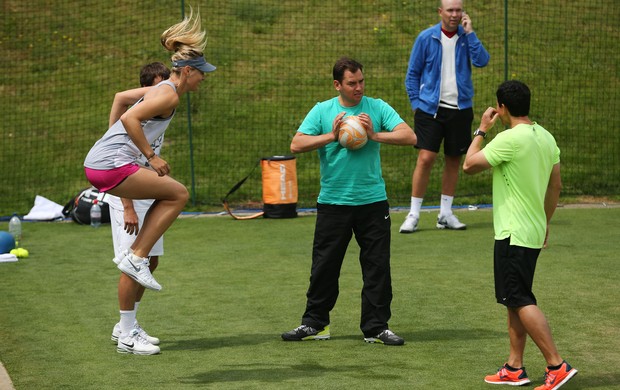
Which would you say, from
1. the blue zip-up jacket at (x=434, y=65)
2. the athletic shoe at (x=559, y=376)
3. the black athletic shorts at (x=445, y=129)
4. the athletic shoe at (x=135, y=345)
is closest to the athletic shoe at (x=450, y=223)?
the black athletic shorts at (x=445, y=129)

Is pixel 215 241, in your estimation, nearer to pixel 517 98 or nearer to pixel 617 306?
pixel 617 306

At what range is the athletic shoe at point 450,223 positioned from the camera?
11.8 m

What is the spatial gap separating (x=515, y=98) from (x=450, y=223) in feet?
18.9

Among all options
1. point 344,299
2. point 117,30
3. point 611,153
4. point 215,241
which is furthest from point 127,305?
point 117,30

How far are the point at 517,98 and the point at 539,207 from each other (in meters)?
0.62

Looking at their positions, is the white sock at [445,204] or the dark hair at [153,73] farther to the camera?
the white sock at [445,204]

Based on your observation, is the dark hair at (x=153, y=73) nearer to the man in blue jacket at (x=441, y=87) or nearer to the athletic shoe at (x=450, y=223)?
the man in blue jacket at (x=441, y=87)

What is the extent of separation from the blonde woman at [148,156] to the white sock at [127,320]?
367 mm

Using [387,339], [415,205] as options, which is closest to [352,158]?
[387,339]

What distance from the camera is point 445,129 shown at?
11609 millimetres

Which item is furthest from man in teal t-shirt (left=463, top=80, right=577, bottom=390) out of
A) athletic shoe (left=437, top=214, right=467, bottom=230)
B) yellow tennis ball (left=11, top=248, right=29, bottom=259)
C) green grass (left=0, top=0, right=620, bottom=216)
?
green grass (left=0, top=0, right=620, bottom=216)

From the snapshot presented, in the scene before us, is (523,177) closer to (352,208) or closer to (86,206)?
(352,208)

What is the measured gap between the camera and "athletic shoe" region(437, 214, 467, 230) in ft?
38.7

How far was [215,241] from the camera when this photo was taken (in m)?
11.6
